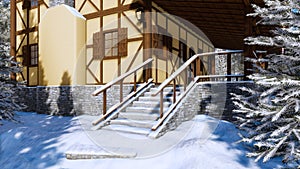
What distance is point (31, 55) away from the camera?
12.2 m

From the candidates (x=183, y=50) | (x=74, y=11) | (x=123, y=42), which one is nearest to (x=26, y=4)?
(x=74, y=11)

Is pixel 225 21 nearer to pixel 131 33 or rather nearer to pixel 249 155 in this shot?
pixel 131 33

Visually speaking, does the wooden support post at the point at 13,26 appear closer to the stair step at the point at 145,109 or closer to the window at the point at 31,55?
the window at the point at 31,55

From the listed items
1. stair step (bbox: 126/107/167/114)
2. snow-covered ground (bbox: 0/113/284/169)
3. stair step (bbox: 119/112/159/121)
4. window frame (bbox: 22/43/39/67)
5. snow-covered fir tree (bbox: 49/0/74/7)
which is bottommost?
snow-covered ground (bbox: 0/113/284/169)

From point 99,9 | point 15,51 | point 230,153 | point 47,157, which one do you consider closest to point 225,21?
point 99,9

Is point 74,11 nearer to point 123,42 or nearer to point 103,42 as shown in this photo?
point 103,42

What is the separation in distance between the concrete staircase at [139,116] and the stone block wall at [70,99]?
125 centimetres

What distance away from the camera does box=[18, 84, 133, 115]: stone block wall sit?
8.86 meters

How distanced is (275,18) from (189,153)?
2909 mm

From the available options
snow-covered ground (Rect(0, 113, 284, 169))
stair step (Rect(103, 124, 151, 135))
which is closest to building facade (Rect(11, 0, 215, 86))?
stair step (Rect(103, 124, 151, 135))

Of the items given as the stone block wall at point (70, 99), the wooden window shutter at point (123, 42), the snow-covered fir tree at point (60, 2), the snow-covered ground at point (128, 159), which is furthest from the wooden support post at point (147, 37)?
the snow-covered fir tree at point (60, 2)

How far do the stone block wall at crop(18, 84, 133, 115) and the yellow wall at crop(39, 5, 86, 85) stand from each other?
35 centimetres

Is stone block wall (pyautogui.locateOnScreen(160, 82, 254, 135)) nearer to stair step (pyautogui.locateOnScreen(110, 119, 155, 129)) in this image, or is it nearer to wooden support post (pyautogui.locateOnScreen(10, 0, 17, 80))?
stair step (pyautogui.locateOnScreen(110, 119, 155, 129))

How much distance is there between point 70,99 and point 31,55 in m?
4.20
